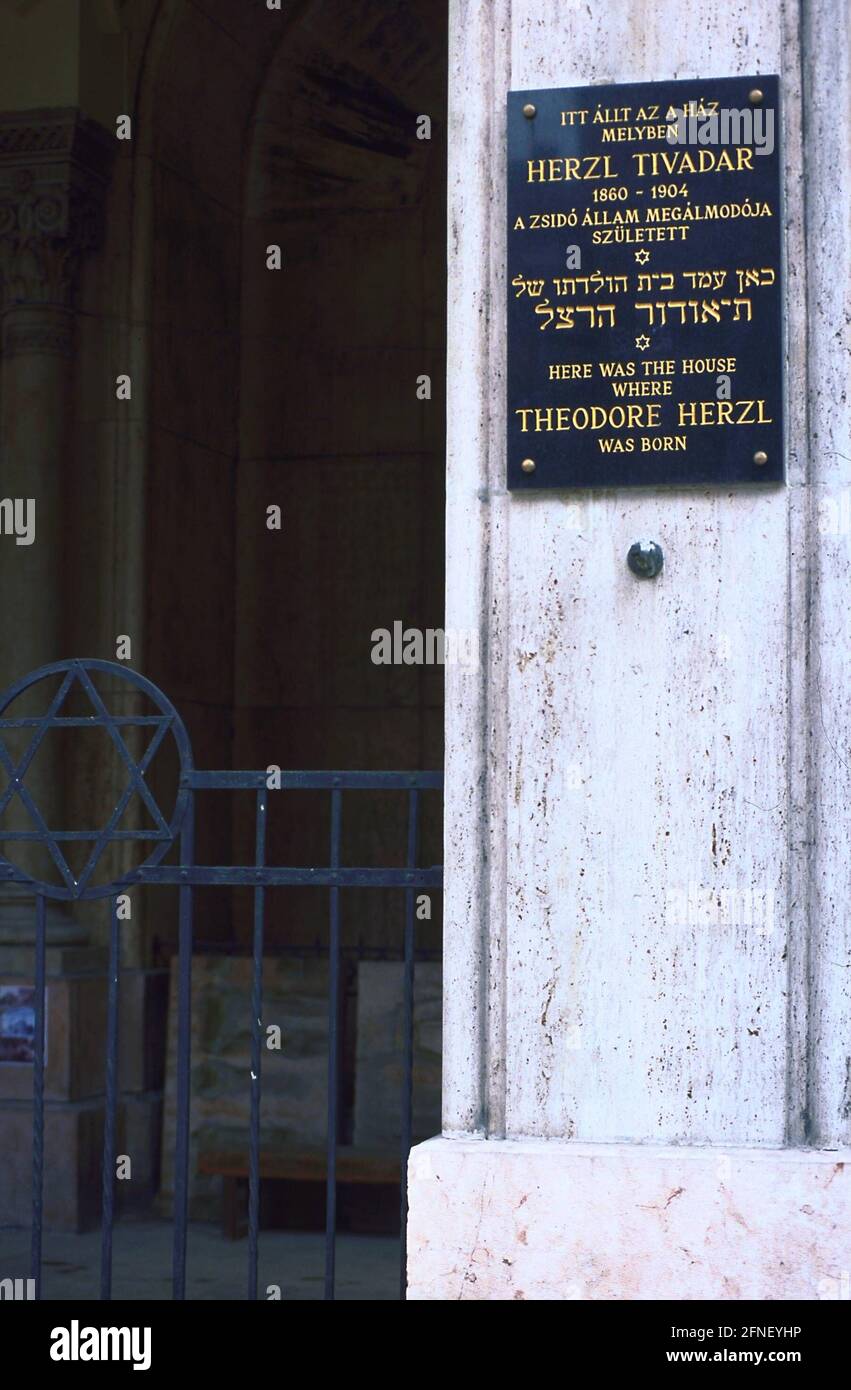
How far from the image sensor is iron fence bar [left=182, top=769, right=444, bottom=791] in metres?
5.14

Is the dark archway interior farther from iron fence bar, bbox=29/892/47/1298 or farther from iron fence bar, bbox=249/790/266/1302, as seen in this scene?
iron fence bar, bbox=249/790/266/1302

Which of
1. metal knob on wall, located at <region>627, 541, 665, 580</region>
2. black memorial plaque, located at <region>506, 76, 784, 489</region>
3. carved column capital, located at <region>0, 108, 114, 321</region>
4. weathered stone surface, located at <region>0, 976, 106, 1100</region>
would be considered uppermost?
carved column capital, located at <region>0, 108, 114, 321</region>

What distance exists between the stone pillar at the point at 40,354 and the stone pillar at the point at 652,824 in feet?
18.2

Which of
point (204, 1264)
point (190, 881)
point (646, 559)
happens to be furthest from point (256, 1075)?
point (204, 1264)

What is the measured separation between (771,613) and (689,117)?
51.4 inches

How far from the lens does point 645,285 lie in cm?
487

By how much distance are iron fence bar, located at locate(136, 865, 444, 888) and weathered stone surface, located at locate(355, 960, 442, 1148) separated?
435cm

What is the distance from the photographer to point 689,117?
490cm

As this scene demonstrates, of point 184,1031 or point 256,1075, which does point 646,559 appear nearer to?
point 256,1075

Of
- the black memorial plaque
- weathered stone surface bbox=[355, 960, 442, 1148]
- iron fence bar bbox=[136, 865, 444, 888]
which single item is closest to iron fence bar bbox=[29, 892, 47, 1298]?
iron fence bar bbox=[136, 865, 444, 888]

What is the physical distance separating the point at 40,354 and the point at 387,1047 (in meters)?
4.15

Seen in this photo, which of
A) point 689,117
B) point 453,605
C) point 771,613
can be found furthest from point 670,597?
point 689,117
